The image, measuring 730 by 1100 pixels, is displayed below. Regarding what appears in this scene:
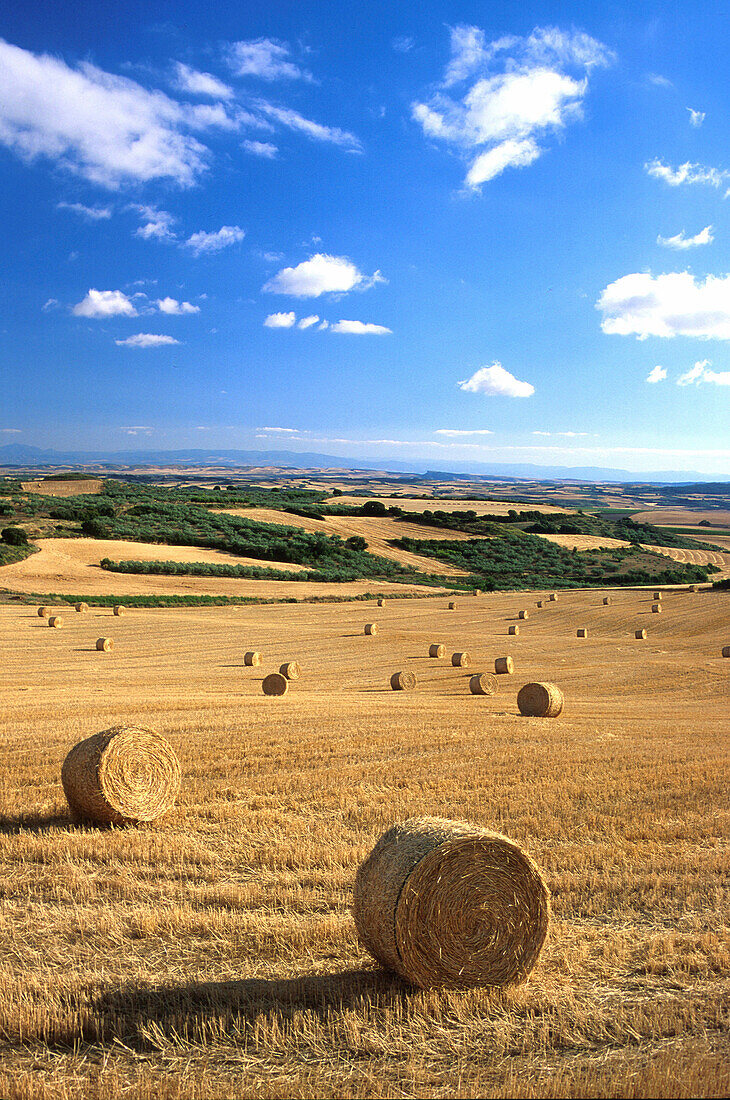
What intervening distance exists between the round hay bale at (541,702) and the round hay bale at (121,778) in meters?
10.0

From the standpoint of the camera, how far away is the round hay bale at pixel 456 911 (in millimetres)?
5121

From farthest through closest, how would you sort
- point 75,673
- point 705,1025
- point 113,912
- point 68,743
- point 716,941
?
1. point 75,673
2. point 68,743
3. point 113,912
4. point 716,941
5. point 705,1025

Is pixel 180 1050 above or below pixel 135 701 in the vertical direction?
above

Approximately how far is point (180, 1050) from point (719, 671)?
76.4 ft

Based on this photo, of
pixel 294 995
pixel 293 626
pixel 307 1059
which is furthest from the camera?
pixel 293 626

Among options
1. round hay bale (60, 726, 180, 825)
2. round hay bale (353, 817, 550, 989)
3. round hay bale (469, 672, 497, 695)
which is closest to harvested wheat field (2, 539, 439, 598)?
round hay bale (469, 672, 497, 695)

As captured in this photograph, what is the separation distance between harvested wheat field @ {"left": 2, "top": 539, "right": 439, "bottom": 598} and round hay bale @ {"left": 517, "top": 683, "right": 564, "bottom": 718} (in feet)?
93.1

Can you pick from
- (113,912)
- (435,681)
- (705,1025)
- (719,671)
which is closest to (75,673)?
(435,681)

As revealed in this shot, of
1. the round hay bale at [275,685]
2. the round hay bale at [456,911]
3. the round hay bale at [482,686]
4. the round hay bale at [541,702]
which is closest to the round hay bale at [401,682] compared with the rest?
the round hay bale at [482,686]

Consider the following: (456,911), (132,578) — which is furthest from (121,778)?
(132,578)

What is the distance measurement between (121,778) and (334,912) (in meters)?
3.64

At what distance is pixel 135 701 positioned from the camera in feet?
56.2

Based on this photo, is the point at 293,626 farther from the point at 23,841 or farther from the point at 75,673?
the point at 23,841

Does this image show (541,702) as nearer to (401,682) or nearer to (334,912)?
(401,682)
